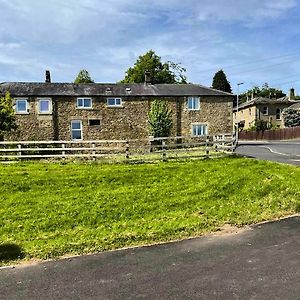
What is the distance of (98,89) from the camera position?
39375mm

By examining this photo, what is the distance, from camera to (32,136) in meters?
37.3

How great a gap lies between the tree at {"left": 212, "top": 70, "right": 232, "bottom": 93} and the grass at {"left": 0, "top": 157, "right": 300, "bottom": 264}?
3007 inches

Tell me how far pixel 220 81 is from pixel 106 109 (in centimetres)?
5891

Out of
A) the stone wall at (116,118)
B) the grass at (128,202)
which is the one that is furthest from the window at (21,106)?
the grass at (128,202)

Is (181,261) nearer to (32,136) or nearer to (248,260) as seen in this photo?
(248,260)

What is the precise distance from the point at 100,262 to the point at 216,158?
13.6 metres

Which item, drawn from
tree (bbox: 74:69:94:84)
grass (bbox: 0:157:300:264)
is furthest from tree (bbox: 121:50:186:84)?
grass (bbox: 0:157:300:264)

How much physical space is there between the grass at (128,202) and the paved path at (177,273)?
860 mm

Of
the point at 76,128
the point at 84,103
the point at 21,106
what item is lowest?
the point at 76,128

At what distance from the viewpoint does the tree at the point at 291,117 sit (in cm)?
6191

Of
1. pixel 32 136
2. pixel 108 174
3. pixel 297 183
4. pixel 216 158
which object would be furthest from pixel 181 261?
pixel 32 136

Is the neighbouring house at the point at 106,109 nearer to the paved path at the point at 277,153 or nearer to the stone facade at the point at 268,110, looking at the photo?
the paved path at the point at 277,153

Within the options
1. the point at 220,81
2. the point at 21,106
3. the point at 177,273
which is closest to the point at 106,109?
the point at 21,106

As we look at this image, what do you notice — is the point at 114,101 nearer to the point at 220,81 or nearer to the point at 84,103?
the point at 84,103
